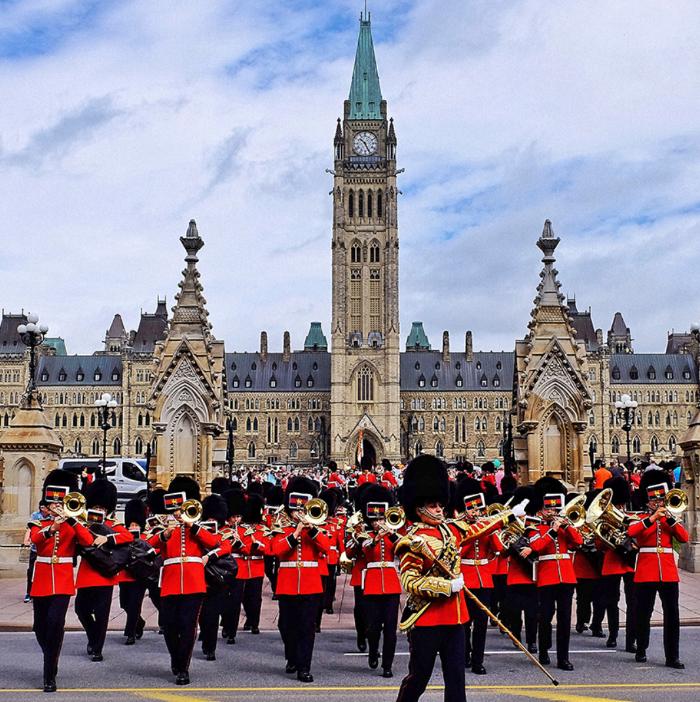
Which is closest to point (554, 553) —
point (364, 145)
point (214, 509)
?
point (214, 509)

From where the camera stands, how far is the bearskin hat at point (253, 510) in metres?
12.7

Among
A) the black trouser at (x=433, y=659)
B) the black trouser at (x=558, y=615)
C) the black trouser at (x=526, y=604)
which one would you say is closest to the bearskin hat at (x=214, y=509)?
the black trouser at (x=526, y=604)

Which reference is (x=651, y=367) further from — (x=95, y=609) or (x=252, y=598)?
(x=95, y=609)

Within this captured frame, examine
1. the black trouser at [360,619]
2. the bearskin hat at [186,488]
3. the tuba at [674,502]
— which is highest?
the bearskin hat at [186,488]

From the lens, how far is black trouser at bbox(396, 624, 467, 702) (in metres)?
Answer: 7.20

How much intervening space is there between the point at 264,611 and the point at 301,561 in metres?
4.69

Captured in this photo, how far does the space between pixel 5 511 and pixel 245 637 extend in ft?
23.2

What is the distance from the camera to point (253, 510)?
41.9 feet

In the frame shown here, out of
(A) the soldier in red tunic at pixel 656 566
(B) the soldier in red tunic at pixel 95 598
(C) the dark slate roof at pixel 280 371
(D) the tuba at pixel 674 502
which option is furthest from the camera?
(C) the dark slate roof at pixel 280 371

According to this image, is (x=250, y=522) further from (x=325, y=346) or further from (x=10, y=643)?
(x=325, y=346)

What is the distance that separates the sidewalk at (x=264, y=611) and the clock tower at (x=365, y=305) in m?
89.0

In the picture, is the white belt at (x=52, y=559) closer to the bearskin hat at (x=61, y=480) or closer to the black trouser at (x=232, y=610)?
the bearskin hat at (x=61, y=480)

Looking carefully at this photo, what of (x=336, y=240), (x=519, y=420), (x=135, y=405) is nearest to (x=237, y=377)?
(x=135, y=405)

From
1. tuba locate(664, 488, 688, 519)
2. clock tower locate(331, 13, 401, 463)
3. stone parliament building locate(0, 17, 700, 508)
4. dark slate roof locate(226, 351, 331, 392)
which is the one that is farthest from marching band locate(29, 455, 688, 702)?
dark slate roof locate(226, 351, 331, 392)
